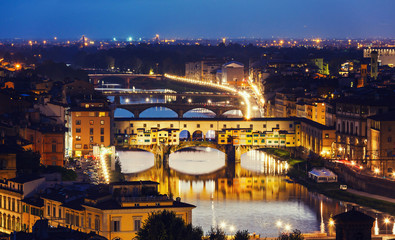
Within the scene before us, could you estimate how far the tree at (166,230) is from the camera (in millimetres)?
13102

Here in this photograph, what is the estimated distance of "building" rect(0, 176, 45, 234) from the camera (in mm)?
16234

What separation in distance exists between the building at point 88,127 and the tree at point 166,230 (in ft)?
52.3

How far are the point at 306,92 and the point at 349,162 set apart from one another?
1335 cm

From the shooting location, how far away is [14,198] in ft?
54.1

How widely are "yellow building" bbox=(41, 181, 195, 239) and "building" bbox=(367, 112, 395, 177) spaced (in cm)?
1244

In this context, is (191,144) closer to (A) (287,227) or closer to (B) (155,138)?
(B) (155,138)

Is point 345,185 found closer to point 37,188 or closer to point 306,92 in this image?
point 37,188

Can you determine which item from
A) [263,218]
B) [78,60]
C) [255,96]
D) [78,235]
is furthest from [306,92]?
[78,60]

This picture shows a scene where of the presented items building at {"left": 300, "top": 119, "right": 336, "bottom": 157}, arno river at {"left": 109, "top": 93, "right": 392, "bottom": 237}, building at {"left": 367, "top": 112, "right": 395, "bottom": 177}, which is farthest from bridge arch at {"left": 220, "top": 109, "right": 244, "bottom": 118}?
building at {"left": 367, "top": 112, "right": 395, "bottom": 177}

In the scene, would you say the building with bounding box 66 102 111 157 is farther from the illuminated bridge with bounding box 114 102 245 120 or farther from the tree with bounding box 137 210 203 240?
the tree with bounding box 137 210 203 240

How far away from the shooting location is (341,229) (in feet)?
29.7

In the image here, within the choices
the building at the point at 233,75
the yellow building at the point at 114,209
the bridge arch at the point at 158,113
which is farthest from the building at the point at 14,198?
the building at the point at 233,75

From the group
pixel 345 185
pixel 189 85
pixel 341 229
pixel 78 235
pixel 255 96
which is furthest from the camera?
pixel 189 85

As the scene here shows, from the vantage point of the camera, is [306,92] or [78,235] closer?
[78,235]
